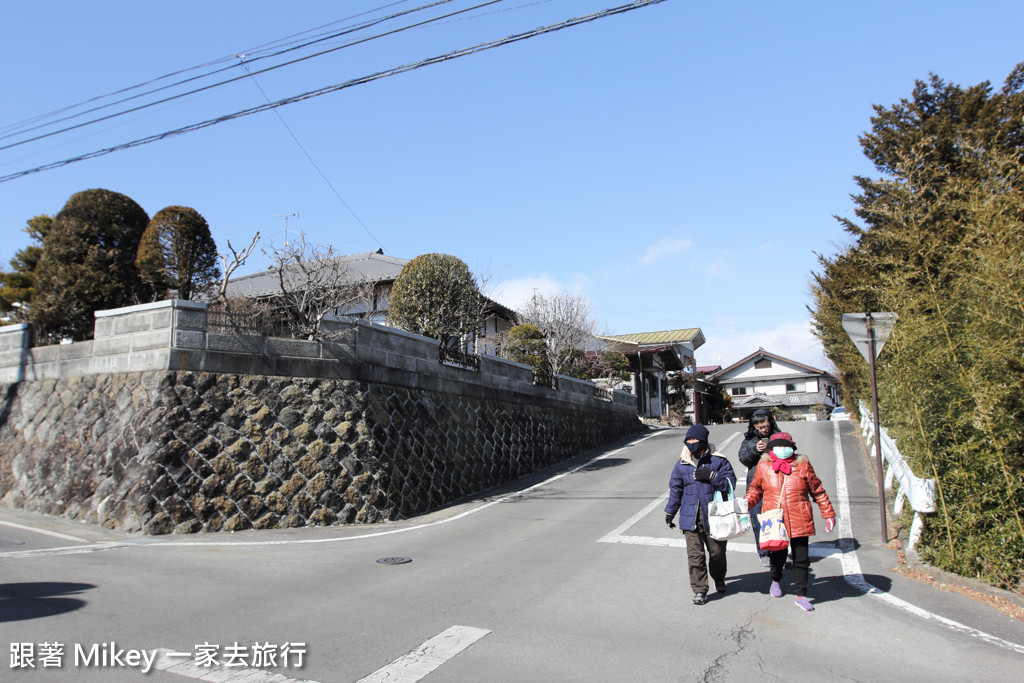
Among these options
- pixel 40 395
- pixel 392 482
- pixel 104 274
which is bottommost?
pixel 392 482

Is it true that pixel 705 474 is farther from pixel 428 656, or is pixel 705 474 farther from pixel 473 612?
pixel 428 656

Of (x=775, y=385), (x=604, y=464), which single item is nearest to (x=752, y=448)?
(x=604, y=464)

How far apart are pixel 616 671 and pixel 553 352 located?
2134cm

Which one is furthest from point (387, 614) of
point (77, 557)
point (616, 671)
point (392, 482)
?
point (392, 482)

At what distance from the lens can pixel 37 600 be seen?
5848mm

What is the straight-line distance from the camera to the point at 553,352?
25547mm

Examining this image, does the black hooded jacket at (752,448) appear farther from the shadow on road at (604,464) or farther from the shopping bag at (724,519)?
the shadow on road at (604,464)

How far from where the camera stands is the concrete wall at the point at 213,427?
9977 millimetres

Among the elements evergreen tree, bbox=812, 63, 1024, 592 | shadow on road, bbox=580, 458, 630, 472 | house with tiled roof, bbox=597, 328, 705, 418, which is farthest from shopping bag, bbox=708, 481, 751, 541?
house with tiled roof, bbox=597, 328, 705, 418

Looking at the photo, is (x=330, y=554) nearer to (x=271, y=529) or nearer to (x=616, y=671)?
(x=271, y=529)

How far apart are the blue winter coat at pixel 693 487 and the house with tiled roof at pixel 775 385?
4914 cm

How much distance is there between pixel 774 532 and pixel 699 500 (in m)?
0.70

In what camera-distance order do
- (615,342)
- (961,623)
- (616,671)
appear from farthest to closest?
(615,342) < (961,623) < (616,671)

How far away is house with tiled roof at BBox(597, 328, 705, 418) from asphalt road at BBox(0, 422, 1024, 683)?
81.6 ft
